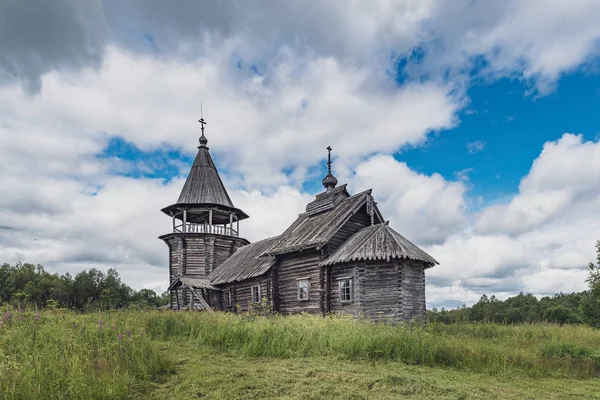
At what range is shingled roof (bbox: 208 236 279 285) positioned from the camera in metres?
25.3

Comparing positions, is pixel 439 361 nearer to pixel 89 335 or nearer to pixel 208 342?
pixel 208 342

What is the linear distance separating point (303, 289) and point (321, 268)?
1864mm

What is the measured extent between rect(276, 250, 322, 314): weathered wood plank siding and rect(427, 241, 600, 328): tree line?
50.9 ft

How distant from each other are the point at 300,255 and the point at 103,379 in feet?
54.1

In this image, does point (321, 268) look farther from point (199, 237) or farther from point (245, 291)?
Result: point (199, 237)

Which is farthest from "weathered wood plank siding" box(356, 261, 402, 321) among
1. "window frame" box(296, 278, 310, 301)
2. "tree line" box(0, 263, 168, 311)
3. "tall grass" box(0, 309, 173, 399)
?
"tree line" box(0, 263, 168, 311)

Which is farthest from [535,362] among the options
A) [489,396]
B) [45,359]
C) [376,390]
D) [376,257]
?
[45,359]

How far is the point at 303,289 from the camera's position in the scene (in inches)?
887

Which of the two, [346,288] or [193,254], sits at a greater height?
[193,254]

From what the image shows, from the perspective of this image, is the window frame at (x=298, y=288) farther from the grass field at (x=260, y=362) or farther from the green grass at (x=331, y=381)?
the green grass at (x=331, y=381)

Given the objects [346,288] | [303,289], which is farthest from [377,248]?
[303,289]

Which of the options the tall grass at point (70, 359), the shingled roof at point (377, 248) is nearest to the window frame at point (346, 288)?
the shingled roof at point (377, 248)

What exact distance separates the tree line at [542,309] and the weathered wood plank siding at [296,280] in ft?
50.9

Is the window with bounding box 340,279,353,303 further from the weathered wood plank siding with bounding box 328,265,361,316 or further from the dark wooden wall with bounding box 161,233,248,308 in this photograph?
the dark wooden wall with bounding box 161,233,248,308
